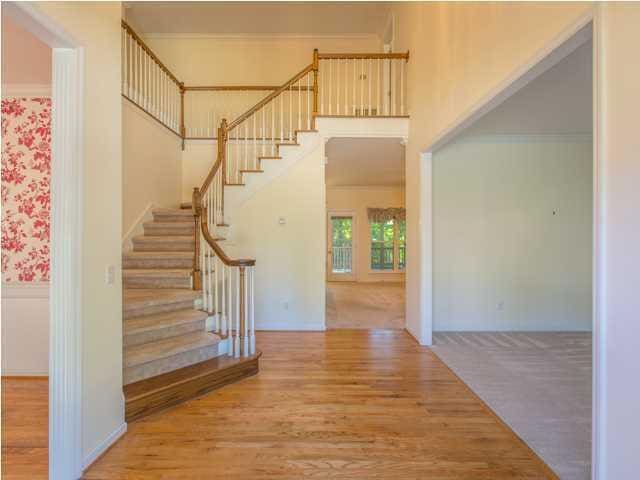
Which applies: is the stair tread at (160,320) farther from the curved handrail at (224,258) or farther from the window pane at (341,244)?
the window pane at (341,244)

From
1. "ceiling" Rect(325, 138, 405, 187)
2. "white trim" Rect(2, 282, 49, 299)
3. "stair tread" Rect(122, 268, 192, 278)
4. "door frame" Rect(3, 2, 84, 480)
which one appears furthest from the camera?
"ceiling" Rect(325, 138, 405, 187)

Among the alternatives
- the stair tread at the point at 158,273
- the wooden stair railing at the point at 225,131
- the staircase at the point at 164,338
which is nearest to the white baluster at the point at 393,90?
the wooden stair railing at the point at 225,131

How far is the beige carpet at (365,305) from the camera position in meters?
5.61

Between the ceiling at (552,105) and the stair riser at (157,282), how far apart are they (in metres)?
4.05

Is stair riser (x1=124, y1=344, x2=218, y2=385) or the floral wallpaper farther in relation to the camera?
the floral wallpaper

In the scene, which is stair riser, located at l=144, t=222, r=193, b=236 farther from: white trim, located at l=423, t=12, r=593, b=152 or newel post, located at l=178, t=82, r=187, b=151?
white trim, located at l=423, t=12, r=593, b=152

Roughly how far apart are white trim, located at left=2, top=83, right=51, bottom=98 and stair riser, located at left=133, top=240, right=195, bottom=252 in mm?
2014

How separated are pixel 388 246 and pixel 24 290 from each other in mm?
9048

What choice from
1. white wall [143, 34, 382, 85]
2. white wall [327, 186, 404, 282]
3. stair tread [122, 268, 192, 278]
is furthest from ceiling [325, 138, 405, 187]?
stair tread [122, 268, 192, 278]

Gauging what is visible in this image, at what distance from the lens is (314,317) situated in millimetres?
5215

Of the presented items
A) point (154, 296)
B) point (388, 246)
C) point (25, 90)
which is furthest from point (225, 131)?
point (388, 246)

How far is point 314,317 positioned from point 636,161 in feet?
14.3

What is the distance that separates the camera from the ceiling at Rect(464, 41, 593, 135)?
2828mm

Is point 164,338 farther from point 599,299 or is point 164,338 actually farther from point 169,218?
point 599,299
